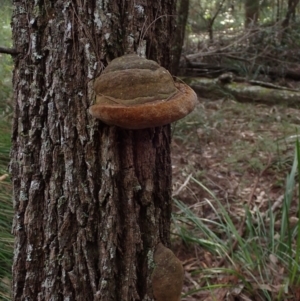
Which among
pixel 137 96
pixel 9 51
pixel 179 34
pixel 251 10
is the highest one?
pixel 251 10

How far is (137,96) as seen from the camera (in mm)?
1262

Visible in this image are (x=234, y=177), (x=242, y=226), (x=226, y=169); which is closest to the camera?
(x=242, y=226)

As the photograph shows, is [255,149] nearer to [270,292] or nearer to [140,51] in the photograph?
[270,292]

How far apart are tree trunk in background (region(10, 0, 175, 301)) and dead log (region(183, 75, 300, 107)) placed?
5.60 metres

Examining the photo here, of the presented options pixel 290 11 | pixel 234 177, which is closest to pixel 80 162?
pixel 234 177

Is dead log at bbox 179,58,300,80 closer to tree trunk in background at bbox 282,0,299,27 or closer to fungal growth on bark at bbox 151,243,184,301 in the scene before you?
tree trunk in background at bbox 282,0,299,27

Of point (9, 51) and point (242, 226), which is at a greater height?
point (9, 51)

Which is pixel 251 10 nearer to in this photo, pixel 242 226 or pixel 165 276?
pixel 242 226

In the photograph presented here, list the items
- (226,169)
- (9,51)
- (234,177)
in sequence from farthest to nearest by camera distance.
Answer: (226,169)
(234,177)
(9,51)

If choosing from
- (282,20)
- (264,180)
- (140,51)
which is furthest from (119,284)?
(282,20)

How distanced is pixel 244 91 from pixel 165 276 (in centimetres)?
599

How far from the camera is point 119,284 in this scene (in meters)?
1.54

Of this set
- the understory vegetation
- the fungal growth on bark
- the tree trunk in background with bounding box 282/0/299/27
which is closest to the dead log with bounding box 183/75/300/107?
the understory vegetation

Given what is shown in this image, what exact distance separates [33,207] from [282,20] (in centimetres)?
856
